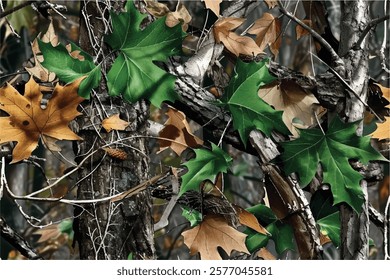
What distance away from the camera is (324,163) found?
49.5 inches

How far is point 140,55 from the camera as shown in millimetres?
1242

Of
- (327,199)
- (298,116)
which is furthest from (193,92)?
(327,199)

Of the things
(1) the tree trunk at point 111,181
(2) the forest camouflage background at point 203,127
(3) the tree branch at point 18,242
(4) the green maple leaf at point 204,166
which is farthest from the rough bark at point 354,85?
(3) the tree branch at point 18,242

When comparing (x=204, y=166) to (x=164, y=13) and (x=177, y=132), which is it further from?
(x=164, y=13)

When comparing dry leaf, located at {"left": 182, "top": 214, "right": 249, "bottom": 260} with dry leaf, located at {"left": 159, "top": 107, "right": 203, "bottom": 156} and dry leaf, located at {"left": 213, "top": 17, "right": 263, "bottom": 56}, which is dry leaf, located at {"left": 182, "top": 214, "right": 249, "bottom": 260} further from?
dry leaf, located at {"left": 213, "top": 17, "right": 263, "bottom": 56}

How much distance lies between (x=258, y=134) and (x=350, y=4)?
35 cm

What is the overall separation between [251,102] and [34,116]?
381 millimetres

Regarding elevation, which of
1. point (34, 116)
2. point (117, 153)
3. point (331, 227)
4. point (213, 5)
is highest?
point (213, 5)

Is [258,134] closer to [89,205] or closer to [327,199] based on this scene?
[327,199]

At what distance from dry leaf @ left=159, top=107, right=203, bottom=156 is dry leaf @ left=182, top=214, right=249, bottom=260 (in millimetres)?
141

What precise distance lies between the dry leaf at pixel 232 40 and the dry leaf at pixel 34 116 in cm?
30

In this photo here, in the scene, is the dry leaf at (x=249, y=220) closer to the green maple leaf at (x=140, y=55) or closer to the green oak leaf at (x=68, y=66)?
the green maple leaf at (x=140, y=55)

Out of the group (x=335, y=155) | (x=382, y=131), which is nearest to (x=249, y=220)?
(x=335, y=155)

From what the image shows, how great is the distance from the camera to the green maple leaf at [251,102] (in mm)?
1249
